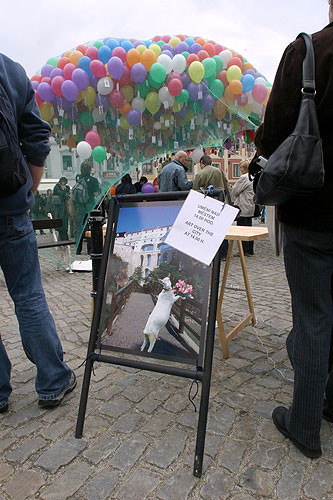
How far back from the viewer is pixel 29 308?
211 centimetres

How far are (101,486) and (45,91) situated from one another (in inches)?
230

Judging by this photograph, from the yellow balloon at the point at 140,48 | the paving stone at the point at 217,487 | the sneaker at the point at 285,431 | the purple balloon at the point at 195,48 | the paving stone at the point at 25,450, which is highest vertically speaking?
the purple balloon at the point at 195,48

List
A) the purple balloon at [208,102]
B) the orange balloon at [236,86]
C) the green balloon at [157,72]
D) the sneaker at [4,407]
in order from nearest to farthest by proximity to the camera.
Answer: the sneaker at [4,407], the green balloon at [157,72], the orange balloon at [236,86], the purple balloon at [208,102]

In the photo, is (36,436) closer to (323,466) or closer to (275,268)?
(323,466)

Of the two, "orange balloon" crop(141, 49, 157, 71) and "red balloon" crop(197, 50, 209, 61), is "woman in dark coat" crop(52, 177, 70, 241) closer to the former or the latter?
"orange balloon" crop(141, 49, 157, 71)

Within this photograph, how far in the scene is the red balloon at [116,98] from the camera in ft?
19.9

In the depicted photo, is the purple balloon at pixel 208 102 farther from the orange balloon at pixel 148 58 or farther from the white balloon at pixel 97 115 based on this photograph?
the white balloon at pixel 97 115

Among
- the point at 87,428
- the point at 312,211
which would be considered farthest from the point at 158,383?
the point at 312,211

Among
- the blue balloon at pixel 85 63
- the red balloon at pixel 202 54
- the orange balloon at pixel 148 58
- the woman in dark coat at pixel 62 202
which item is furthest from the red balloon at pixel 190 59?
the woman in dark coat at pixel 62 202

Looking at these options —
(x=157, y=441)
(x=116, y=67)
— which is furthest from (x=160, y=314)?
(x=116, y=67)

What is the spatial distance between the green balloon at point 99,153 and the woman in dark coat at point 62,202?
0.65 meters

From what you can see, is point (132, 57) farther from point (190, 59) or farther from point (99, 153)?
point (99, 153)

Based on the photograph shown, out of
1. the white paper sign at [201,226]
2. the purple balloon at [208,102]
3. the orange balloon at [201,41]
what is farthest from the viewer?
the purple balloon at [208,102]

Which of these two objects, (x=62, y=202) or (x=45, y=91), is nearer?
(x=45, y=91)
